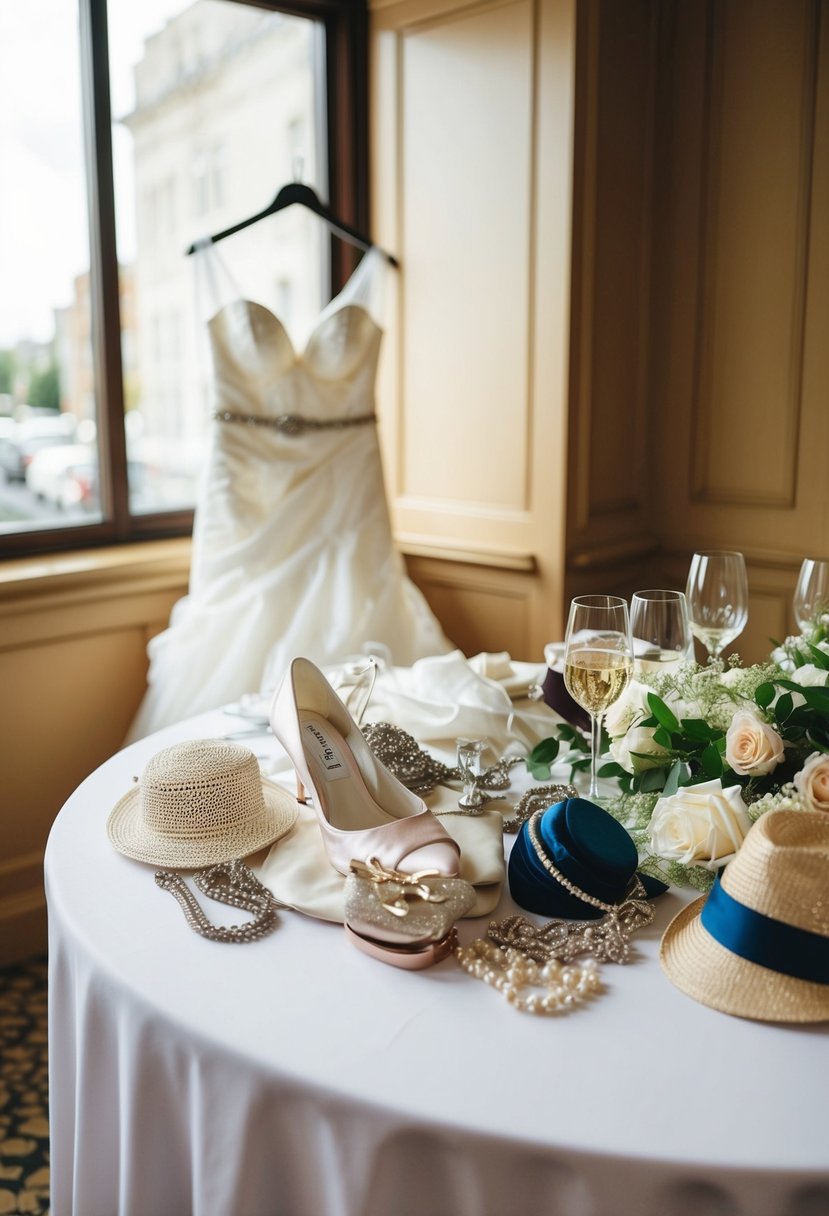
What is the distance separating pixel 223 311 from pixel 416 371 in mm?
695

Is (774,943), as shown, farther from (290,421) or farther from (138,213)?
(138,213)

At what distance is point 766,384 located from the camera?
9.39ft

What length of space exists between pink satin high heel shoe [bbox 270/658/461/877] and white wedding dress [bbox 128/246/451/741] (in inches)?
44.6

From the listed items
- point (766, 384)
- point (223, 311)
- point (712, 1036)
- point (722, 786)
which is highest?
point (223, 311)

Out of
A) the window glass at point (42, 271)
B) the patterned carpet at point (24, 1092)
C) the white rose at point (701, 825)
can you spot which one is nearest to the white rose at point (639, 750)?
the white rose at point (701, 825)

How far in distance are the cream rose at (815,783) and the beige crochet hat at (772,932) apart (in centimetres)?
5

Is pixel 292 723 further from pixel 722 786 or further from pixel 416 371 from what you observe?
pixel 416 371

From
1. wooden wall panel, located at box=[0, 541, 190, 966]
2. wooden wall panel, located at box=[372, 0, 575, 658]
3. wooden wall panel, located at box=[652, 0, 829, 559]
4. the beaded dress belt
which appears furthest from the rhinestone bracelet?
wooden wall panel, located at box=[652, 0, 829, 559]

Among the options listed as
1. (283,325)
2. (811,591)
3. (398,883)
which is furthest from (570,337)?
(398,883)

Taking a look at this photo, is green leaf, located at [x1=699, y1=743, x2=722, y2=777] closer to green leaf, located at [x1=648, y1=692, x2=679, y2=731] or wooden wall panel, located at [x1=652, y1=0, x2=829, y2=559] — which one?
green leaf, located at [x1=648, y1=692, x2=679, y2=731]

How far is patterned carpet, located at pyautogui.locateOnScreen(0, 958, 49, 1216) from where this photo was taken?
6.21 ft

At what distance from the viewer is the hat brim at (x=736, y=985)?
0.90 m

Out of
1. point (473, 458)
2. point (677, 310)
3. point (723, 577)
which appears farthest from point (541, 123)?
point (723, 577)

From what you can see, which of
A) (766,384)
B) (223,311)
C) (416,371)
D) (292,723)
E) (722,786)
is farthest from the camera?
(416,371)
